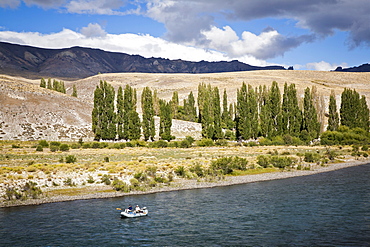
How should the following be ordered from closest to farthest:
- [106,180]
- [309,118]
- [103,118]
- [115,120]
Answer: [106,180], [103,118], [115,120], [309,118]

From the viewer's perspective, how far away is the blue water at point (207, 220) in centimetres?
1892

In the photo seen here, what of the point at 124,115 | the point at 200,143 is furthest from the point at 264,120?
the point at 124,115

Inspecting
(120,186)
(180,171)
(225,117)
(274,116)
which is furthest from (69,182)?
(225,117)

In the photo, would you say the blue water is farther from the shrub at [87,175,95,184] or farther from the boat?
the shrub at [87,175,95,184]

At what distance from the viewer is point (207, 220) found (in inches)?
890

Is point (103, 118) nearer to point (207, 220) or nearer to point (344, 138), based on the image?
point (344, 138)

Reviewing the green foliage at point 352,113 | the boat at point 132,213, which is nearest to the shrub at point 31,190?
the boat at point 132,213

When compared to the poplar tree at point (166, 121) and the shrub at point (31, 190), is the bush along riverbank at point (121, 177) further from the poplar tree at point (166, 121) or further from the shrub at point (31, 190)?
the poplar tree at point (166, 121)

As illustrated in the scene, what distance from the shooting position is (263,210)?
24.9 m

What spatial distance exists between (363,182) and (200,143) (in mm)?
42200

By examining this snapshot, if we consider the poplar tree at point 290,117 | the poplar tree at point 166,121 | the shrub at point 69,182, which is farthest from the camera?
the poplar tree at point 166,121

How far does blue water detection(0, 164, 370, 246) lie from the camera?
1892 centimetres

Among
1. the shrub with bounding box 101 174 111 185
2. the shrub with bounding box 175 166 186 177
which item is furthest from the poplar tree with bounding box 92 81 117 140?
the shrub with bounding box 101 174 111 185

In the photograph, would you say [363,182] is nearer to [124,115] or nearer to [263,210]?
[263,210]
